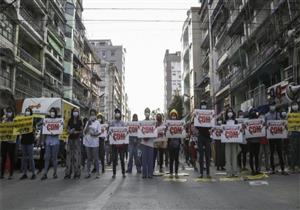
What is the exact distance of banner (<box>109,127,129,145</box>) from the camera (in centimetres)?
1324

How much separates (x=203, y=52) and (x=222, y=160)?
177 ft

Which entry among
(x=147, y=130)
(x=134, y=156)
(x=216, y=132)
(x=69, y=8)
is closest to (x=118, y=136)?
(x=147, y=130)

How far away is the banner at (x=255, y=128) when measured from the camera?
44.2 feet

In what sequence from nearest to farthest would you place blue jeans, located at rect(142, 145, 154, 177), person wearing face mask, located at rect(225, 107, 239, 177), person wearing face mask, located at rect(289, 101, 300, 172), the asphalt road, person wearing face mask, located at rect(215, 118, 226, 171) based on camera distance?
the asphalt road → blue jeans, located at rect(142, 145, 154, 177) → person wearing face mask, located at rect(225, 107, 239, 177) → person wearing face mask, located at rect(289, 101, 300, 172) → person wearing face mask, located at rect(215, 118, 226, 171)

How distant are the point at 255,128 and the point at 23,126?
22.2 feet

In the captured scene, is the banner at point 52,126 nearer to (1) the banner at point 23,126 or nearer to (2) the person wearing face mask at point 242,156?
(1) the banner at point 23,126

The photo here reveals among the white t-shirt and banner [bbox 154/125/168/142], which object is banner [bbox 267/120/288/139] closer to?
banner [bbox 154/125/168/142]

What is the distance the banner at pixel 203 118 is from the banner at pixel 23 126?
468cm

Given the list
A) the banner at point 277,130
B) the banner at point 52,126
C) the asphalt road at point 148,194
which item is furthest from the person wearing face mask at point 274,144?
the banner at point 52,126

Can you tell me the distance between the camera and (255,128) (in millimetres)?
13625

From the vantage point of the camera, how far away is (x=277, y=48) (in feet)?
81.1

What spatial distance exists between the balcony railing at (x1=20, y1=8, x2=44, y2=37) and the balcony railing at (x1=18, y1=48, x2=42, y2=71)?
2.67 m

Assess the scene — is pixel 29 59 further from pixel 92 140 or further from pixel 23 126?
pixel 92 140

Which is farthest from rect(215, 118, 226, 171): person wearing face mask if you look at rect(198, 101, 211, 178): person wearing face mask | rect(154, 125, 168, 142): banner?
rect(198, 101, 211, 178): person wearing face mask
